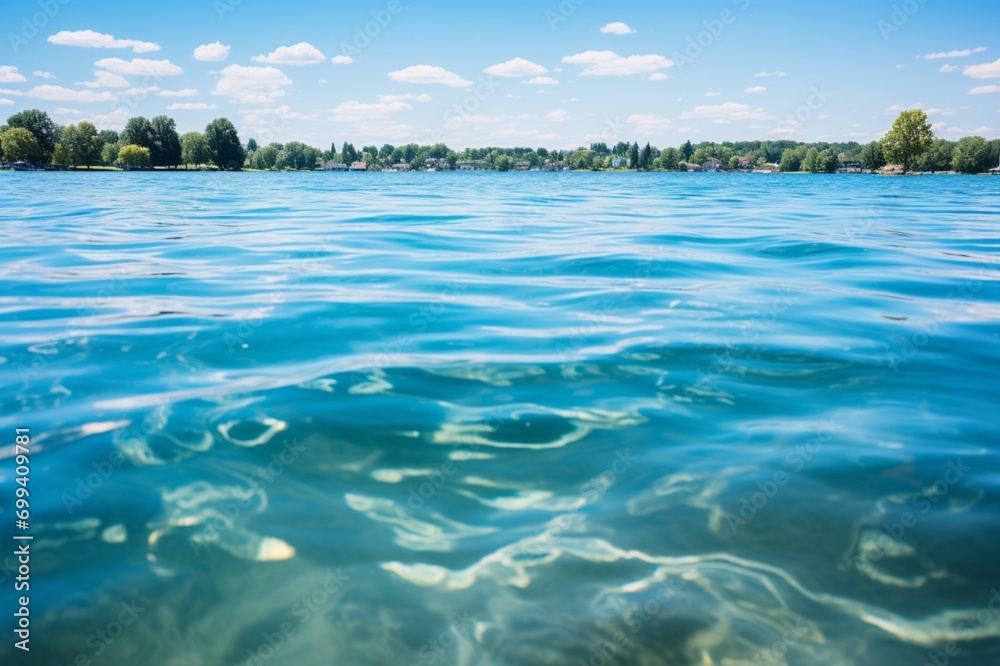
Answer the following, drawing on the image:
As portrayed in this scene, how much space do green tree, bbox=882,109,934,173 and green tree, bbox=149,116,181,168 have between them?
123870mm

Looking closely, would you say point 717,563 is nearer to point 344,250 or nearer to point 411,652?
point 411,652

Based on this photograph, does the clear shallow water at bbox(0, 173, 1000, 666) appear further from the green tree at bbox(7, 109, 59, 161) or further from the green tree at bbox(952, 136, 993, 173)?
the green tree at bbox(7, 109, 59, 161)

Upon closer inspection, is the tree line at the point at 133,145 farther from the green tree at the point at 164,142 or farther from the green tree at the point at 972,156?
the green tree at the point at 972,156

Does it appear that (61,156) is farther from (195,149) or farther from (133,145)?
(195,149)

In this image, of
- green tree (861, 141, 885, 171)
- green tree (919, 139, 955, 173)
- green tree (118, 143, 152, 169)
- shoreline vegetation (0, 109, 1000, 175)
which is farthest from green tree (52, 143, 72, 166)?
green tree (861, 141, 885, 171)

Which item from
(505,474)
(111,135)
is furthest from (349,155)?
(505,474)

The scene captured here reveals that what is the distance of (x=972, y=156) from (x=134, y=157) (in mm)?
146534

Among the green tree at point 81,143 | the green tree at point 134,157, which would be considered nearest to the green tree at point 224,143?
the green tree at point 134,157

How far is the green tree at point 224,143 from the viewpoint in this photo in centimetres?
11500

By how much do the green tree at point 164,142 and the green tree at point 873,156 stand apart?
5283 inches

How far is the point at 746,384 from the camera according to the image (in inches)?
201

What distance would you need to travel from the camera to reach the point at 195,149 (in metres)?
116

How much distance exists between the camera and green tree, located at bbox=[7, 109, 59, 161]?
4564 inches

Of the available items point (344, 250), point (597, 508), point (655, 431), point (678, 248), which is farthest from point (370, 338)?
point (678, 248)
